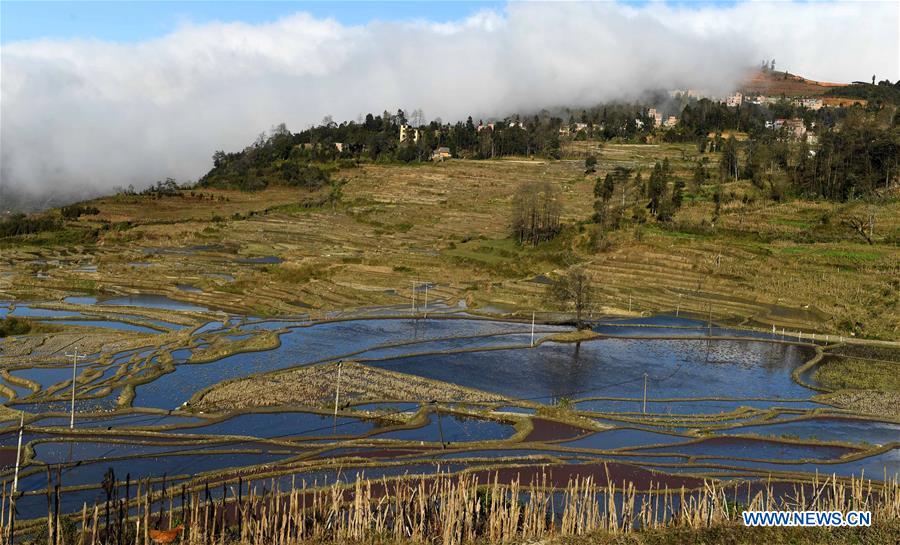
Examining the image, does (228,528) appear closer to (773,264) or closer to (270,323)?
(270,323)

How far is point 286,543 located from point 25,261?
2827 inches

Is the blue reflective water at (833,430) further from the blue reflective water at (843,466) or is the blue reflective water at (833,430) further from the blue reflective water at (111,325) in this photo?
the blue reflective water at (111,325)

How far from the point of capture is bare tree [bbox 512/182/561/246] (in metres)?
76.5

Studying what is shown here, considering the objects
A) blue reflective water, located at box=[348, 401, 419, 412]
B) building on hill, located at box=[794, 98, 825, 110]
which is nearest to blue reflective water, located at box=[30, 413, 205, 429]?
blue reflective water, located at box=[348, 401, 419, 412]

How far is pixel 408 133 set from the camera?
147375 mm

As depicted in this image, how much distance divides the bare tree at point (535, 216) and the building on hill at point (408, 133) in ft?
216

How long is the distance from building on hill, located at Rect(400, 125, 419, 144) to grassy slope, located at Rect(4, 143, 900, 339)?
136 ft

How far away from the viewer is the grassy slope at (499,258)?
5388 cm

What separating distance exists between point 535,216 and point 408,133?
7555cm

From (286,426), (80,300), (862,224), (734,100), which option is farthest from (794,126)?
(286,426)

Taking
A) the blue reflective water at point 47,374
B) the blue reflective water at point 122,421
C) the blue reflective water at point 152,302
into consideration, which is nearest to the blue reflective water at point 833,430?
the blue reflective water at point 122,421

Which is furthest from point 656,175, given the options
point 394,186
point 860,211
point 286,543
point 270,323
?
point 286,543

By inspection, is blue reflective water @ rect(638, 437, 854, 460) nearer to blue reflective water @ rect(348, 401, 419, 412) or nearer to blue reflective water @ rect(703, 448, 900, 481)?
blue reflective water @ rect(703, 448, 900, 481)

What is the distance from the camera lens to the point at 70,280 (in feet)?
211
